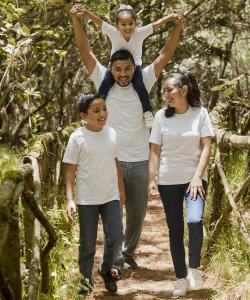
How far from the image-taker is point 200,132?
472 centimetres

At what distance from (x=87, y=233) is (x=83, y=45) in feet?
5.77

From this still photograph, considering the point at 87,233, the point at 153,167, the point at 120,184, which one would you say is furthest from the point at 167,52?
the point at 87,233

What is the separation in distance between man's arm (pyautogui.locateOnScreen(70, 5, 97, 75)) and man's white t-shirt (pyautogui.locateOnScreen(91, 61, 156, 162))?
31 centimetres

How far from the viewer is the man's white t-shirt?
5.15 m

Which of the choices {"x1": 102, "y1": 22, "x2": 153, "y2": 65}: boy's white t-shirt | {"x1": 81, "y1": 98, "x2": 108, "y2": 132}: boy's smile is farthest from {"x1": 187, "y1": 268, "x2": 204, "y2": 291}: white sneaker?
{"x1": 102, "y1": 22, "x2": 153, "y2": 65}: boy's white t-shirt

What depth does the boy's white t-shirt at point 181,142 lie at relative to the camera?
184 inches

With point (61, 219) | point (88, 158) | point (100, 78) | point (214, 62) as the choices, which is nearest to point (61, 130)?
point (61, 219)

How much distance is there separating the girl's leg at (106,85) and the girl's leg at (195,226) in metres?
1.20

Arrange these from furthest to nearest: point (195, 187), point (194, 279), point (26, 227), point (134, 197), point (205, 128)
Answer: point (134, 197)
point (205, 128)
point (194, 279)
point (195, 187)
point (26, 227)

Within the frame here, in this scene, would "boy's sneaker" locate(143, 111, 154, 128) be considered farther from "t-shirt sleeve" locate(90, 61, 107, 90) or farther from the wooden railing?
the wooden railing

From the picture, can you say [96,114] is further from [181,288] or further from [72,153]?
[181,288]

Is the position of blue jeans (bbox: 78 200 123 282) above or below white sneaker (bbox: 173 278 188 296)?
above

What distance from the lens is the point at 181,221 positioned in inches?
190

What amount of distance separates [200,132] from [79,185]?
103 centimetres
